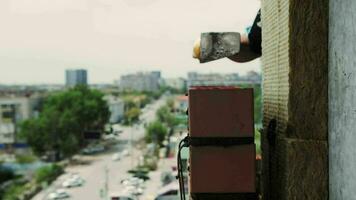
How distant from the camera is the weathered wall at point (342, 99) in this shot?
207 cm

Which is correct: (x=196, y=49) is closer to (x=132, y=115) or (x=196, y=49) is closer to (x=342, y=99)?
(x=342, y=99)

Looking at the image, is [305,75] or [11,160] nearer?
[305,75]

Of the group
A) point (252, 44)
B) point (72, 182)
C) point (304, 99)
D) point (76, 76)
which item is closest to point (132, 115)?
point (72, 182)


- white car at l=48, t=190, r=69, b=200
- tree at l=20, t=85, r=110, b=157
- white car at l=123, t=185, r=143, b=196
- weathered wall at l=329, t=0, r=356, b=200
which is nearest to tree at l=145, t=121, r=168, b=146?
tree at l=20, t=85, r=110, b=157

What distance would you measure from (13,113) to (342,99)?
5900 centimetres

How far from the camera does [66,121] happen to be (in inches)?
1870

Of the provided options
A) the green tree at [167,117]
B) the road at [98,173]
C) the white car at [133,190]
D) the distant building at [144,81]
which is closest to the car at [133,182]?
the white car at [133,190]

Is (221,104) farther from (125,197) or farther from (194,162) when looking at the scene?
(125,197)

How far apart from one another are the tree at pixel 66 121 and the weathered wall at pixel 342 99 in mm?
44800

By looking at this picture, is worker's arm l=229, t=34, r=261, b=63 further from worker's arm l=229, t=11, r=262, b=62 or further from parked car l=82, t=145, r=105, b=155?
parked car l=82, t=145, r=105, b=155

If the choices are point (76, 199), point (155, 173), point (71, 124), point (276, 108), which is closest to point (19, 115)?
point (71, 124)

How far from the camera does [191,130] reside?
7.81 feet

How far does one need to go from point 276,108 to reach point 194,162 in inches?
18.0

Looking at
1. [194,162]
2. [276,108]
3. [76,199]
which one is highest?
[276,108]
